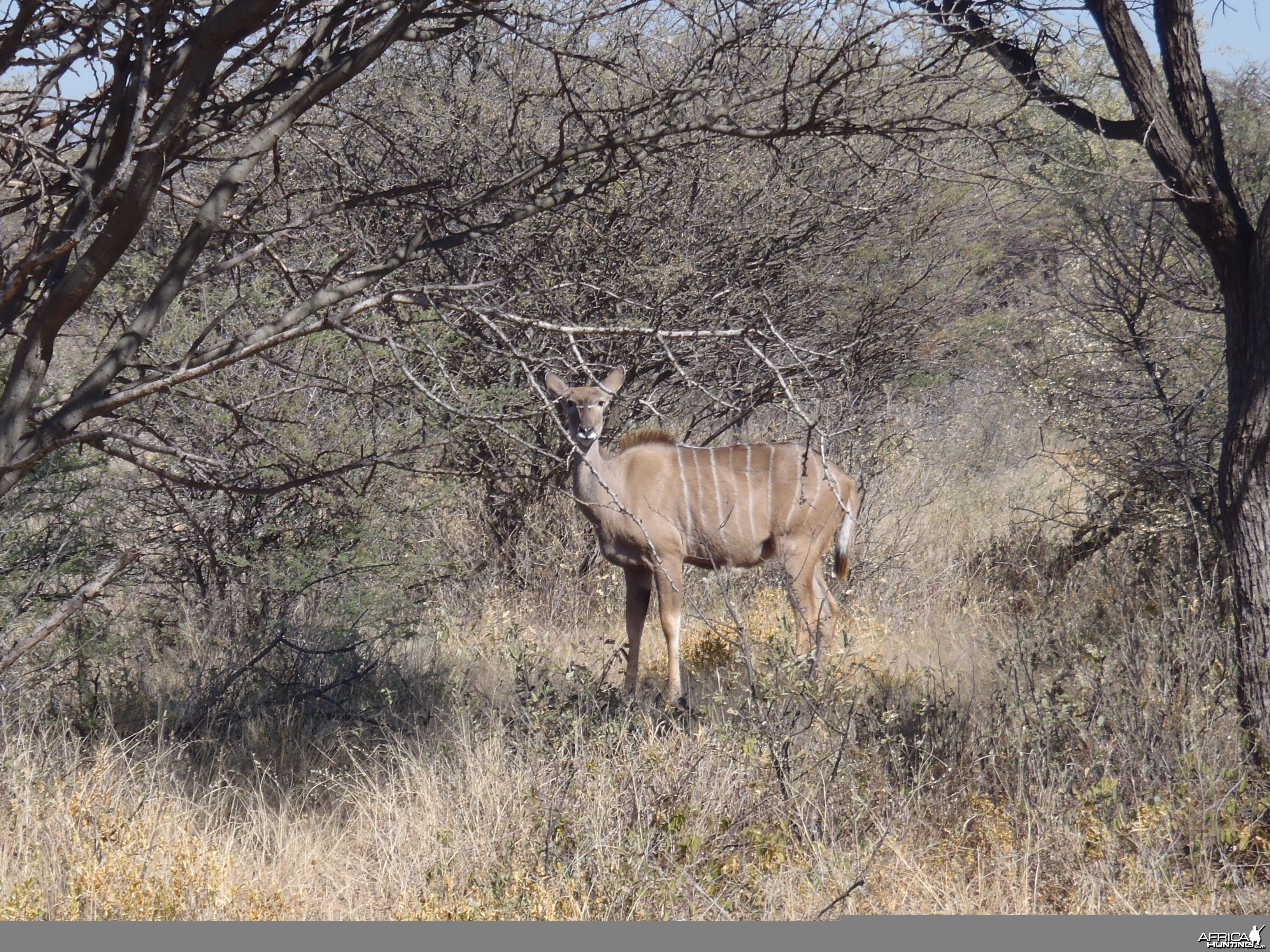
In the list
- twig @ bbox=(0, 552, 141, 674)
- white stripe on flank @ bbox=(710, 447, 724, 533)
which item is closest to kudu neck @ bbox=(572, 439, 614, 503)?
white stripe on flank @ bbox=(710, 447, 724, 533)

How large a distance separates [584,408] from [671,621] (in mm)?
1325

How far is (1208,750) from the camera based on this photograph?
422 cm

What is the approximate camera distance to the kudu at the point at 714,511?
23.7 feet

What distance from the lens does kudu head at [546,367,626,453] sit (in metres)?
6.64

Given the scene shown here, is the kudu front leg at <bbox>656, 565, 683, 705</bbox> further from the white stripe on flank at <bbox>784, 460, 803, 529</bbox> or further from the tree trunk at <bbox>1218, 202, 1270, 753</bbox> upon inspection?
the tree trunk at <bbox>1218, 202, 1270, 753</bbox>

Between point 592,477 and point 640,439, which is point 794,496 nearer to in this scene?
point 640,439

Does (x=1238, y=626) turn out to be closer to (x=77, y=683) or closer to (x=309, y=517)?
(x=309, y=517)

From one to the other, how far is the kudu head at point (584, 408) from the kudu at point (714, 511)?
0.20 m

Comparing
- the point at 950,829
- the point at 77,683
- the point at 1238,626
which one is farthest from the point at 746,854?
the point at 77,683

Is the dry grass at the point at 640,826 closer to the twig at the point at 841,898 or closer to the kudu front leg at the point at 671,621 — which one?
the twig at the point at 841,898

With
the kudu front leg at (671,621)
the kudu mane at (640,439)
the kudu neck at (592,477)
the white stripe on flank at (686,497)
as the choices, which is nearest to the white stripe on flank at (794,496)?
the white stripe on flank at (686,497)

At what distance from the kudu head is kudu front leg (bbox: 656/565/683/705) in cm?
86
